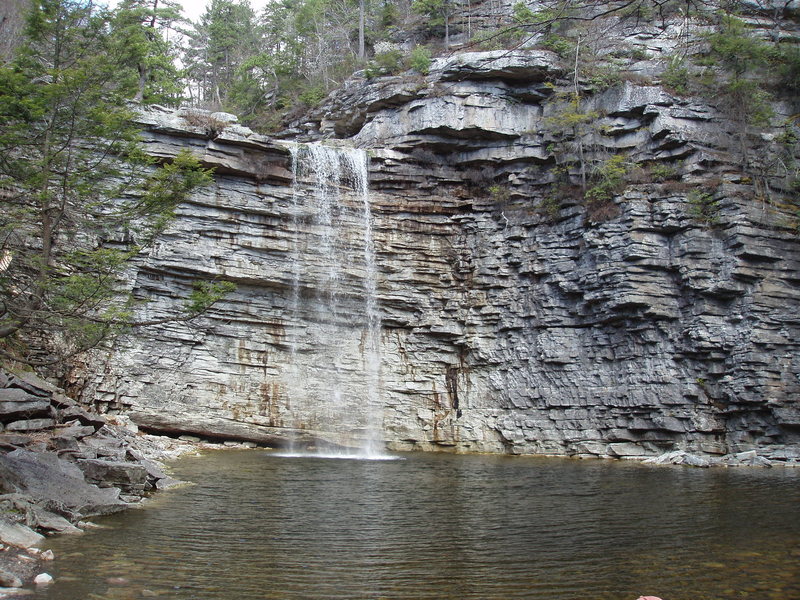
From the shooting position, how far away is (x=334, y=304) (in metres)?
25.8

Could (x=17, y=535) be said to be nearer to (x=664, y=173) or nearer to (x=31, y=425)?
(x=31, y=425)

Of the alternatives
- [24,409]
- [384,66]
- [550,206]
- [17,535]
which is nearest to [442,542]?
[17,535]

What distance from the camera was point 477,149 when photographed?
26.9 metres

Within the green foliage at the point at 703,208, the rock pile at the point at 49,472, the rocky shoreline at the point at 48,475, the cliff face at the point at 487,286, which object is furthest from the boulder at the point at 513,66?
the rock pile at the point at 49,472

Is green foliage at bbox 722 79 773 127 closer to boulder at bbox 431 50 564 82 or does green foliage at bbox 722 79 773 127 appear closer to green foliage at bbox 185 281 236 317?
boulder at bbox 431 50 564 82

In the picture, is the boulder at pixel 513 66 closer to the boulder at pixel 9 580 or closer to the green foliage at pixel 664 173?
the green foliage at pixel 664 173

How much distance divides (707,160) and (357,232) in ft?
44.7

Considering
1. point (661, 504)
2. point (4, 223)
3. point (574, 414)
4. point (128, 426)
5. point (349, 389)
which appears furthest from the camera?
point (349, 389)

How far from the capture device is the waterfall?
25000 millimetres

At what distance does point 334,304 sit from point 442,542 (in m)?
17.4

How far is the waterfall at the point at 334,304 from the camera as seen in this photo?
25000 mm

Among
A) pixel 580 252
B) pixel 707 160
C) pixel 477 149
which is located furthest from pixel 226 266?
pixel 707 160

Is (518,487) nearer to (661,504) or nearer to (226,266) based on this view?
(661,504)

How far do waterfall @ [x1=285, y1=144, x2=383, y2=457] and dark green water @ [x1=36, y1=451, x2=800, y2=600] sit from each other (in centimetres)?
975
